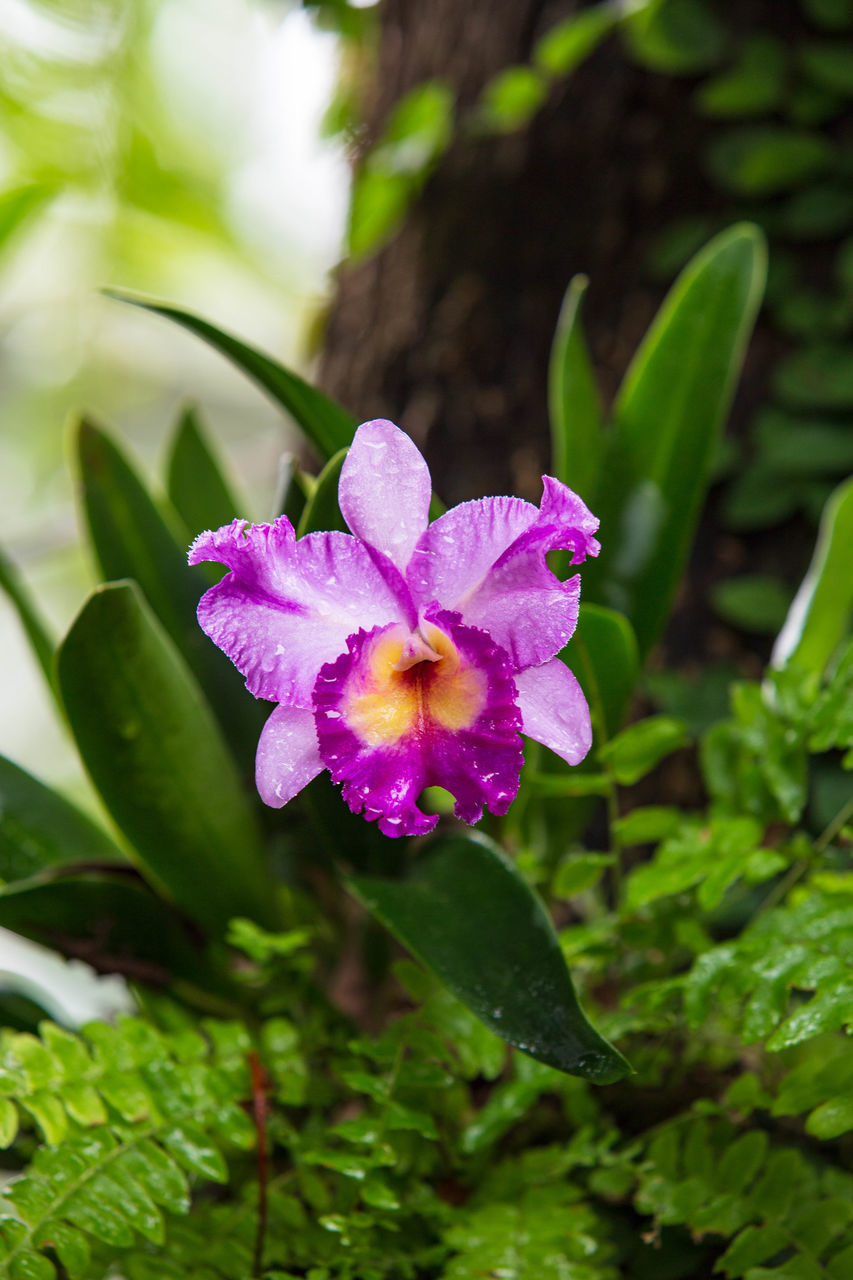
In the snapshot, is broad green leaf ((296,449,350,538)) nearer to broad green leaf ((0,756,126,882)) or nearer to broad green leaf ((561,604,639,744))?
broad green leaf ((561,604,639,744))

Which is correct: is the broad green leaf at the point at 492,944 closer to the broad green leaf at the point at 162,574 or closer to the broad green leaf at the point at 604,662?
the broad green leaf at the point at 604,662

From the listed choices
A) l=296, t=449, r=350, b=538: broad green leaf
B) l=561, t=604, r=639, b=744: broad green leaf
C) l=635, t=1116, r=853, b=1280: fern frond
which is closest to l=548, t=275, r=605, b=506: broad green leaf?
l=561, t=604, r=639, b=744: broad green leaf

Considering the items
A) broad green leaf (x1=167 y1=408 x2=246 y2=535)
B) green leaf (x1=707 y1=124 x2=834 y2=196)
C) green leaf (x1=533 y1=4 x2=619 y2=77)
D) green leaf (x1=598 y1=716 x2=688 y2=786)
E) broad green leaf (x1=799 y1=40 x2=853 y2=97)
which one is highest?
green leaf (x1=533 y1=4 x2=619 y2=77)

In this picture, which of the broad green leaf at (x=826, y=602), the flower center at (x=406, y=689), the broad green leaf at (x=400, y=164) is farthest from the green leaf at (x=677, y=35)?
the flower center at (x=406, y=689)

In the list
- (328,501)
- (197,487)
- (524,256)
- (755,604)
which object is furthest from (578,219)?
(328,501)

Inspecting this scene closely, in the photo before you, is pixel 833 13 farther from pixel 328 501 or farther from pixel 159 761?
pixel 159 761

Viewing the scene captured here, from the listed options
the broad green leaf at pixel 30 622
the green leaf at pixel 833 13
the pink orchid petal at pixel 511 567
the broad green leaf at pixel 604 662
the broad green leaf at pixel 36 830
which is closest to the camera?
the pink orchid petal at pixel 511 567
